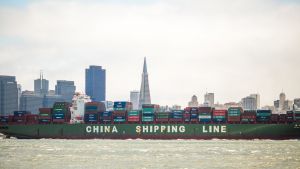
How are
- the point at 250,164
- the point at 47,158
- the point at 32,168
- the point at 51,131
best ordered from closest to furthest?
the point at 32,168, the point at 250,164, the point at 47,158, the point at 51,131

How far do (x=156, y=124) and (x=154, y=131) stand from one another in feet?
4.28

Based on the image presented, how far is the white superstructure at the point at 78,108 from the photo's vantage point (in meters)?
115

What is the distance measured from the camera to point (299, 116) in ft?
339

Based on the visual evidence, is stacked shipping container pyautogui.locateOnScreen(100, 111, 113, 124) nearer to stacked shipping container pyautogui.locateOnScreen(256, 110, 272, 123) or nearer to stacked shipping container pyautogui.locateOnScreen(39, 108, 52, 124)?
stacked shipping container pyautogui.locateOnScreen(39, 108, 52, 124)

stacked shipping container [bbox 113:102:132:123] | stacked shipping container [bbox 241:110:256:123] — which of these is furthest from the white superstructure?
stacked shipping container [bbox 241:110:256:123]

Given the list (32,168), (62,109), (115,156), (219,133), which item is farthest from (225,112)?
(32,168)

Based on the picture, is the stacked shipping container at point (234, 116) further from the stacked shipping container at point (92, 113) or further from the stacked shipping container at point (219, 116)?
the stacked shipping container at point (92, 113)

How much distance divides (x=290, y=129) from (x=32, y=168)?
6082cm

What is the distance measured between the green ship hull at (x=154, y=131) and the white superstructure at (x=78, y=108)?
539 centimetres

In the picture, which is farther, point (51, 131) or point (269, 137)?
point (51, 131)

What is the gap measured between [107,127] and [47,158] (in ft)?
143

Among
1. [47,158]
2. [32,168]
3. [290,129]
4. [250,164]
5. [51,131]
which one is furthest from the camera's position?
[51,131]

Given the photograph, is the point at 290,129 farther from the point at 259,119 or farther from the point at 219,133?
the point at 219,133

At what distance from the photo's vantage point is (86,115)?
10988 cm
